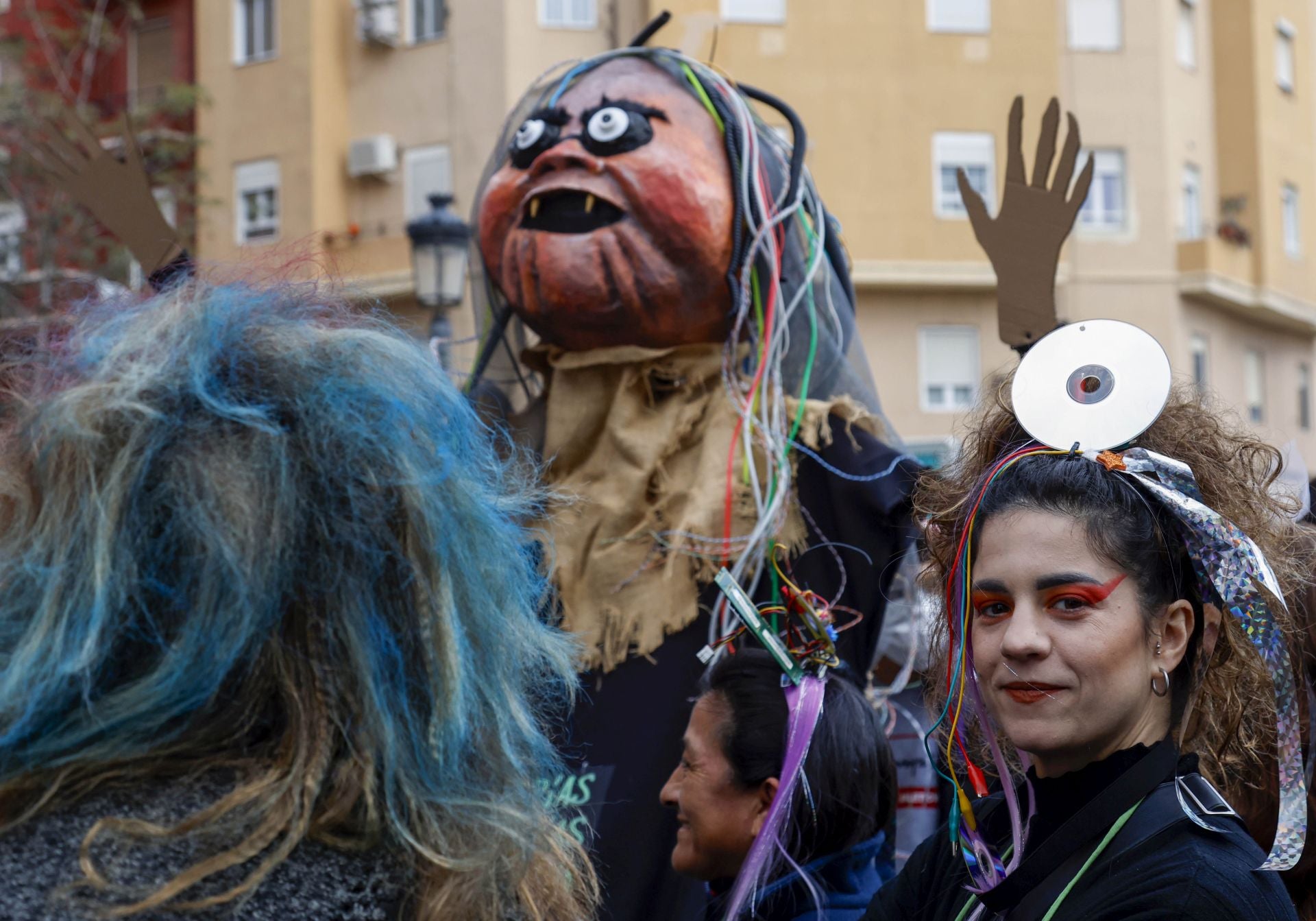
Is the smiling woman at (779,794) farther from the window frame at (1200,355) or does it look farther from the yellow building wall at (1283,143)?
the yellow building wall at (1283,143)

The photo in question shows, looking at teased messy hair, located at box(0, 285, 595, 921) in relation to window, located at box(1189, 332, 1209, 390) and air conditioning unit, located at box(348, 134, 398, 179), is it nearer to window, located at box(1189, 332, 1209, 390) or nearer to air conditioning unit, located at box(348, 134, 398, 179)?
air conditioning unit, located at box(348, 134, 398, 179)

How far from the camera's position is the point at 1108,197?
17.0 meters

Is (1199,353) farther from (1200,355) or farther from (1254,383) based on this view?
(1254,383)

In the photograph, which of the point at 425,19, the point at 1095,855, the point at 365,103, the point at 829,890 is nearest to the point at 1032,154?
the point at 425,19

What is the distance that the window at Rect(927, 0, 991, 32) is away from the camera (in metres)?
16.2

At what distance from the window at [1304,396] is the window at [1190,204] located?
10.9 ft

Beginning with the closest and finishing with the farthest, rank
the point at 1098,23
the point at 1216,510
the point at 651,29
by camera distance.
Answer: the point at 1216,510 → the point at 651,29 → the point at 1098,23

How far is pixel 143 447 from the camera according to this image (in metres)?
1.29

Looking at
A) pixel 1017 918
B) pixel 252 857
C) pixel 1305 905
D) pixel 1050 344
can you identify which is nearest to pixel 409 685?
pixel 252 857

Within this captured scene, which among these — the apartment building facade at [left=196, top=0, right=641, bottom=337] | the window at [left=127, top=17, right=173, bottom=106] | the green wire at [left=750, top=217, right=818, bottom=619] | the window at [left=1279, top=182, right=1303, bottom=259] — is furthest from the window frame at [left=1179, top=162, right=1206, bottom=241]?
the green wire at [left=750, top=217, right=818, bottom=619]

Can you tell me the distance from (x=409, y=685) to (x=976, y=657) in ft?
2.59

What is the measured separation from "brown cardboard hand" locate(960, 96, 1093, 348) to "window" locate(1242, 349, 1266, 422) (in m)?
16.6

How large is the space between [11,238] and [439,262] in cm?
791

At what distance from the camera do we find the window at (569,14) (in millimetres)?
15719
